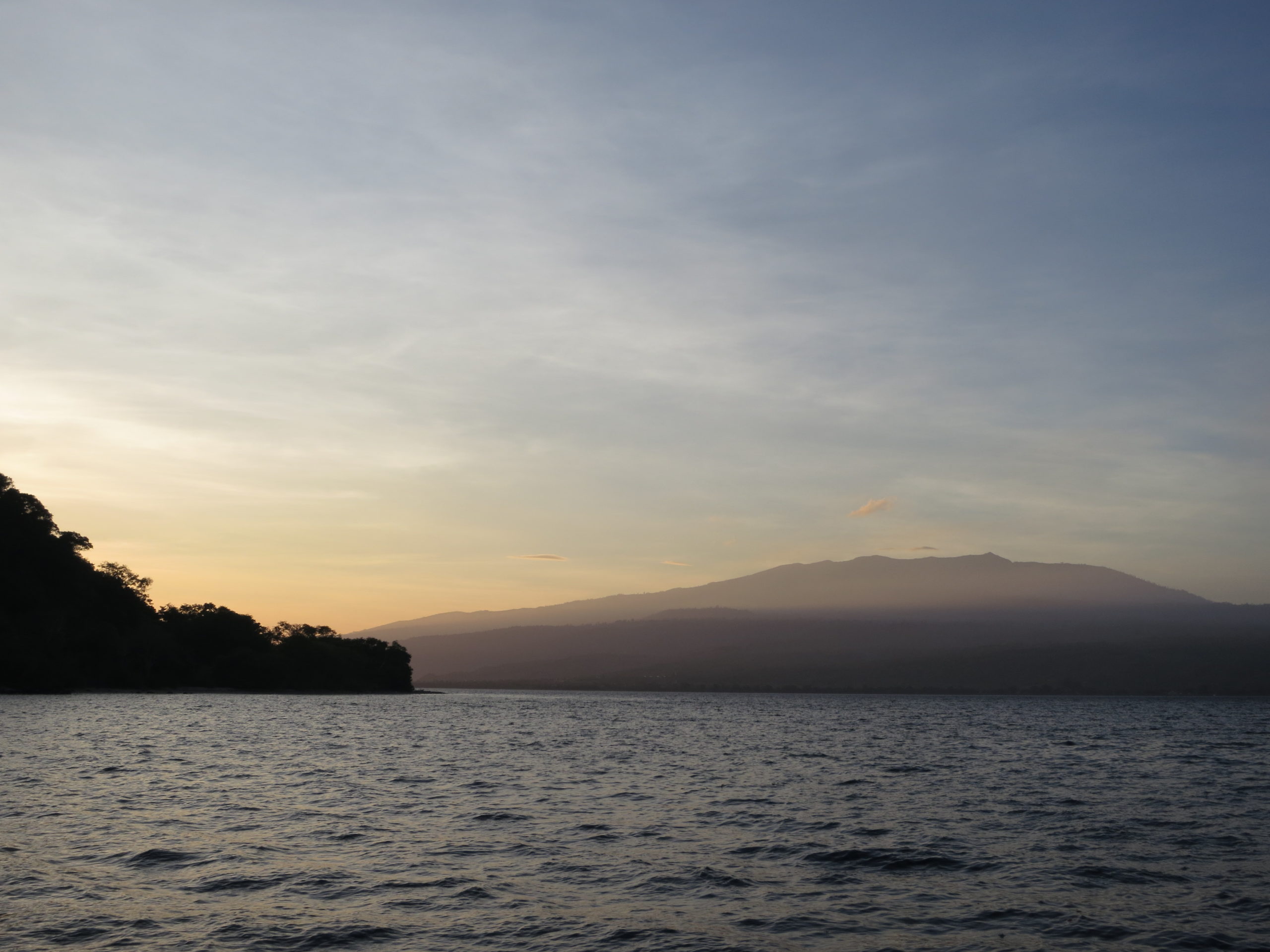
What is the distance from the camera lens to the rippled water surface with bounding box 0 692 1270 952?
2280cm

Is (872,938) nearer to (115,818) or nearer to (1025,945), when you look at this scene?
(1025,945)

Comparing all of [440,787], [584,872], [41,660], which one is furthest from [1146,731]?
[41,660]

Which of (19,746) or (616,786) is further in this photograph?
(19,746)

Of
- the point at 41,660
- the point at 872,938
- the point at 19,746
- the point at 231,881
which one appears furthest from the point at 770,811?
the point at 41,660

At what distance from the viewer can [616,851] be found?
3247 cm

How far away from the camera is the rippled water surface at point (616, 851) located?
22797 mm

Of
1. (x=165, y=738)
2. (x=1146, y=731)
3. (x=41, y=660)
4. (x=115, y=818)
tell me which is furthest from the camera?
(x=41, y=660)

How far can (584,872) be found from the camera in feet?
94.9

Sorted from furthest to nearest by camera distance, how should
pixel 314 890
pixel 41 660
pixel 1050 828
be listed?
1. pixel 41 660
2. pixel 1050 828
3. pixel 314 890

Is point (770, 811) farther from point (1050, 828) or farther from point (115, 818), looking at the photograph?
point (115, 818)

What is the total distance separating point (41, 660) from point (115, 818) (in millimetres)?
151290

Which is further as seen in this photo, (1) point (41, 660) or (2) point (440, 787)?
(1) point (41, 660)

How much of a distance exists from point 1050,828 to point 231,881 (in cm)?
3185

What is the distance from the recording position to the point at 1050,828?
39.5 m
